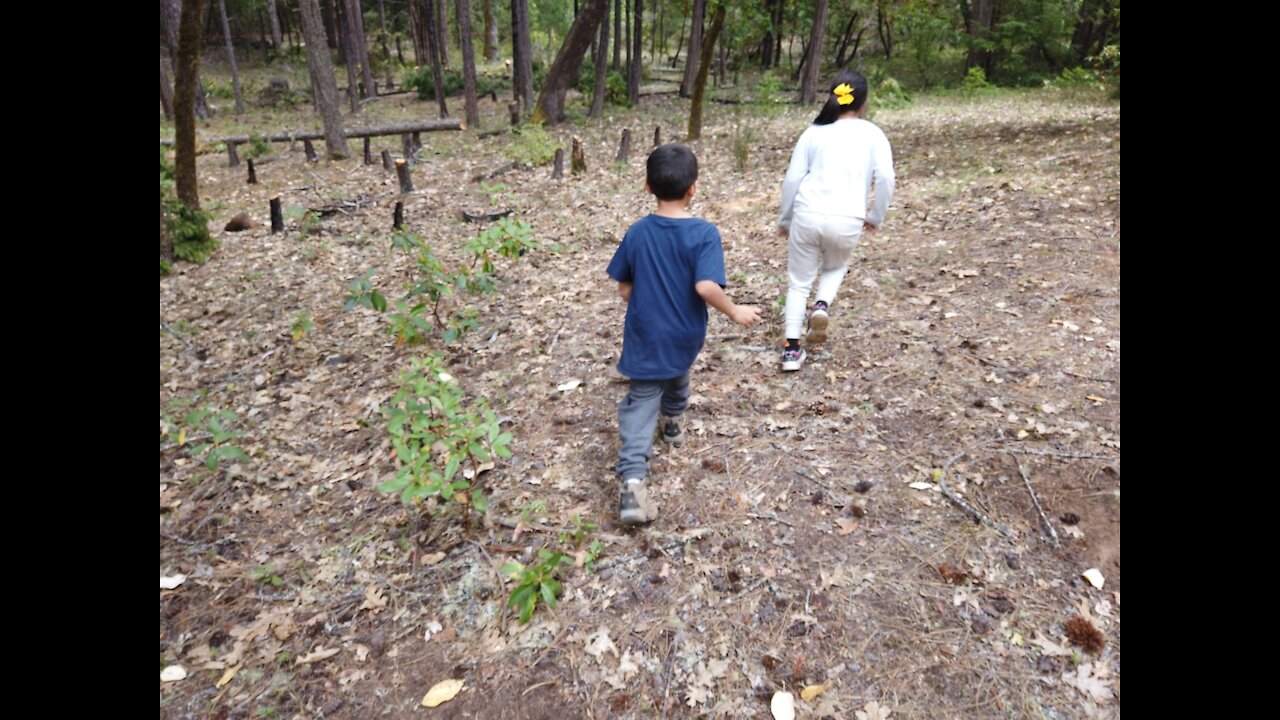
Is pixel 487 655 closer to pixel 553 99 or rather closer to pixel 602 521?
pixel 602 521

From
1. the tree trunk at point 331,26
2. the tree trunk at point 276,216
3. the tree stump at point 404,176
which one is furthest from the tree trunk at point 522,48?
the tree trunk at point 331,26

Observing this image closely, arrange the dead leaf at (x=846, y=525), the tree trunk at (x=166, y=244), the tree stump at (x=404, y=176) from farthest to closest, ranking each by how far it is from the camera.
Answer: the tree stump at (x=404, y=176)
the tree trunk at (x=166, y=244)
the dead leaf at (x=846, y=525)

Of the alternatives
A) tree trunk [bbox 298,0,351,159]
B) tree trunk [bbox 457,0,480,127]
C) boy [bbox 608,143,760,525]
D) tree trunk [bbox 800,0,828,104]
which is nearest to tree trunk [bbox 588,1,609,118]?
tree trunk [bbox 457,0,480,127]

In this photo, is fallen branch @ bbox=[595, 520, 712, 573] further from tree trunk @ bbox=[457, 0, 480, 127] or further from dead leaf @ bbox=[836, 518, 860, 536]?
tree trunk @ bbox=[457, 0, 480, 127]

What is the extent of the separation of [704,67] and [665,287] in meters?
11.6

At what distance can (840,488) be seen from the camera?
3.39 metres

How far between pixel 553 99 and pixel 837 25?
18341mm

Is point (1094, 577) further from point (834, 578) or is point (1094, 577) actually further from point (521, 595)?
point (521, 595)

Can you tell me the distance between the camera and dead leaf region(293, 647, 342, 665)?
8.94 feet

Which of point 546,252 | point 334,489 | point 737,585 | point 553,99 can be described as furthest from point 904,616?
point 553,99

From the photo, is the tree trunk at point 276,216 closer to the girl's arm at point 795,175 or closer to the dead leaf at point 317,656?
the girl's arm at point 795,175

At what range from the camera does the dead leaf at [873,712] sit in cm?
227

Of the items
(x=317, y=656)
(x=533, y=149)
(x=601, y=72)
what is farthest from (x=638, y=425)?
(x=601, y=72)

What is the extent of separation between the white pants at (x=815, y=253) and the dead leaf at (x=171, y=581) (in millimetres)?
3994
